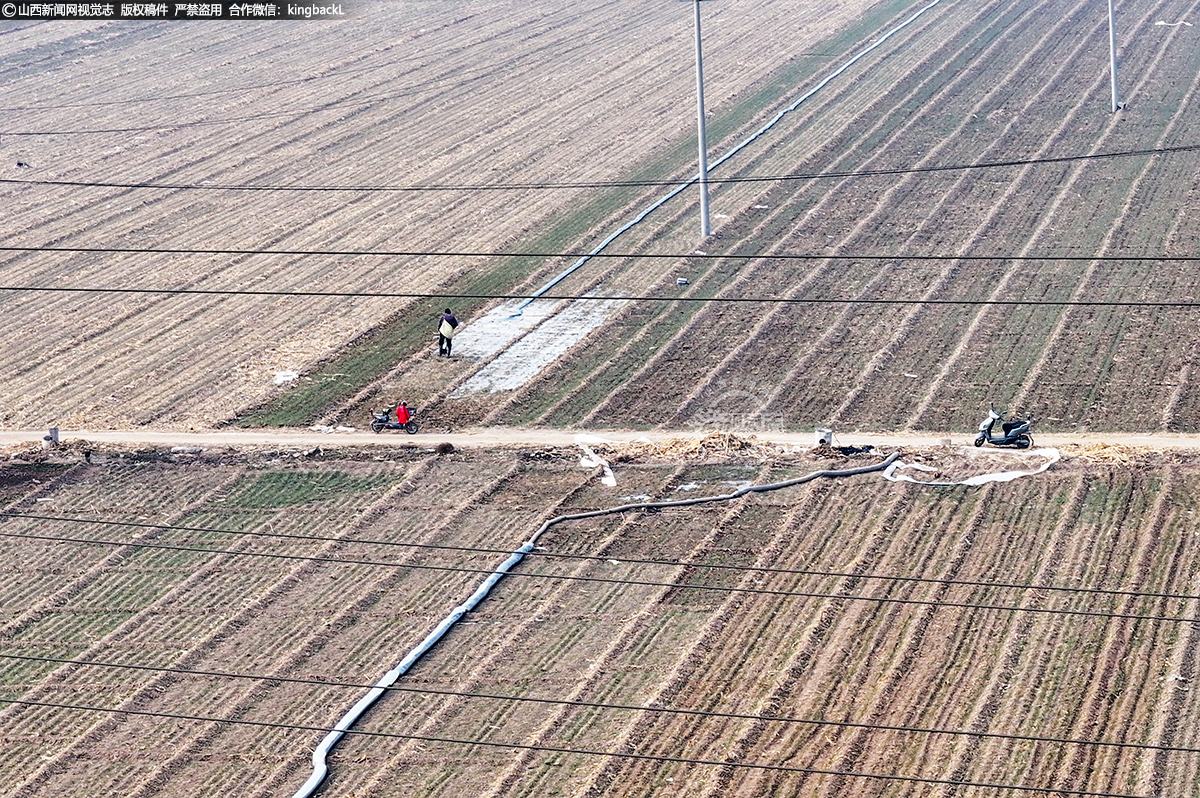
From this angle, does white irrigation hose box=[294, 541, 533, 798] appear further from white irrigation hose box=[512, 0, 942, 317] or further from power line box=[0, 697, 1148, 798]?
white irrigation hose box=[512, 0, 942, 317]

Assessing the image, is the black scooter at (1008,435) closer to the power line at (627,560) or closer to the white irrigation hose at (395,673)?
the power line at (627,560)

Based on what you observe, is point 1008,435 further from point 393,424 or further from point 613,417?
point 393,424

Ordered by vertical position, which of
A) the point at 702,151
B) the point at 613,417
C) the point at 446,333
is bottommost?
the point at 613,417

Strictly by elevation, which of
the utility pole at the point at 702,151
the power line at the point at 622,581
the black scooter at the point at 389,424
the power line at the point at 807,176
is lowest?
the power line at the point at 622,581

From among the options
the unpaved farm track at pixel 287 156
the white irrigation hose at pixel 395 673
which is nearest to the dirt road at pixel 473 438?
the unpaved farm track at pixel 287 156

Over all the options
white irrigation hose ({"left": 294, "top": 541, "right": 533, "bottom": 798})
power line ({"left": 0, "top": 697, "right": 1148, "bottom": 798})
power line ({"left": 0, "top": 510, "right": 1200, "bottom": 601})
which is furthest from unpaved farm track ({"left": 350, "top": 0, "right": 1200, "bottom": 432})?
power line ({"left": 0, "top": 697, "right": 1148, "bottom": 798})

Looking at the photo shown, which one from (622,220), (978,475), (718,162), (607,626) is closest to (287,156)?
(622,220)
